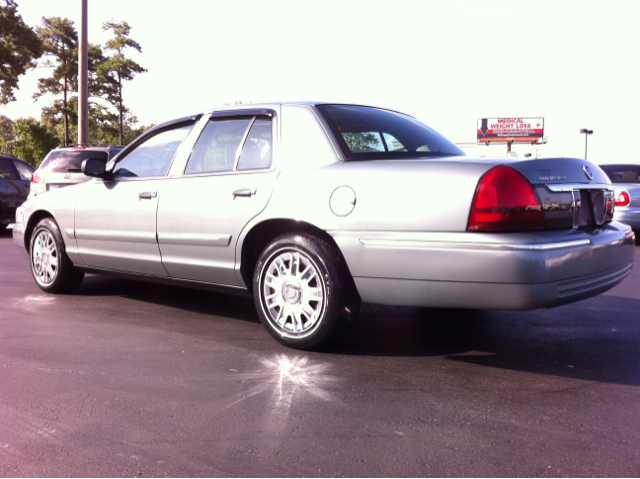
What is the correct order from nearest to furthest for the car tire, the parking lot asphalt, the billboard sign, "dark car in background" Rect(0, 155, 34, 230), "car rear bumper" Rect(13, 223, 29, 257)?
the parking lot asphalt
the car tire
"car rear bumper" Rect(13, 223, 29, 257)
"dark car in background" Rect(0, 155, 34, 230)
the billboard sign

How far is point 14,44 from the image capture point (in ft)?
105

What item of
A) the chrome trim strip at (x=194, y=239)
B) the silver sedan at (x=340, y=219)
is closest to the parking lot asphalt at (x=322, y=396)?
the silver sedan at (x=340, y=219)

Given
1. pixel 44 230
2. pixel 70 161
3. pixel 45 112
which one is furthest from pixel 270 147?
pixel 45 112

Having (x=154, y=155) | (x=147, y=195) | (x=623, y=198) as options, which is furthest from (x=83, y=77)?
(x=147, y=195)

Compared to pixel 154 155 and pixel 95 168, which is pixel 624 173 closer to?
pixel 154 155

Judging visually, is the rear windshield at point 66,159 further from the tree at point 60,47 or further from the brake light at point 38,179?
the tree at point 60,47

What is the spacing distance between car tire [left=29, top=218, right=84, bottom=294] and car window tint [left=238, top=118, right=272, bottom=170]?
93.4 inches

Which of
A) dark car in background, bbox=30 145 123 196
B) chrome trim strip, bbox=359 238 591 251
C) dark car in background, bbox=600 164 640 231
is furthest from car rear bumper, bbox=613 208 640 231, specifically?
dark car in background, bbox=30 145 123 196

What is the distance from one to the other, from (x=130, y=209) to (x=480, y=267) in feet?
9.78

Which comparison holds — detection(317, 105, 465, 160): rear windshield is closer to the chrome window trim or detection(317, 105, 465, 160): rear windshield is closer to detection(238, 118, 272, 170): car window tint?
detection(238, 118, 272, 170): car window tint

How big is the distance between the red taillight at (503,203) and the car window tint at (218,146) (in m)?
1.91

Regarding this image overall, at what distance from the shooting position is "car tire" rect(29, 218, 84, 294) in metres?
6.21

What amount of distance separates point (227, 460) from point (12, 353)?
7.37 ft

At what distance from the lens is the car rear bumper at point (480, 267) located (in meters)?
3.56
